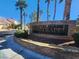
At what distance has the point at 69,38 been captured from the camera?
22.8m

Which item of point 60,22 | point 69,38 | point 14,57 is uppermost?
point 60,22

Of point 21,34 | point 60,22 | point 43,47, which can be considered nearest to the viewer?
point 43,47

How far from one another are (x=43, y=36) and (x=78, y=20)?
666 centimetres

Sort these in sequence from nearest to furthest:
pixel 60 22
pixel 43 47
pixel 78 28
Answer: pixel 43 47, pixel 78 28, pixel 60 22

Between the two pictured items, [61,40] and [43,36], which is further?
[43,36]

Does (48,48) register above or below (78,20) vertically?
below

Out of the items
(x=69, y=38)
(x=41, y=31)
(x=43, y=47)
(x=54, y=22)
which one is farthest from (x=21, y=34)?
(x=43, y=47)

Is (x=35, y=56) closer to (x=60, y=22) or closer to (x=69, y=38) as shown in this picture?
(x=69, y=38)

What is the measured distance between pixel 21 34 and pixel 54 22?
29.2 feet

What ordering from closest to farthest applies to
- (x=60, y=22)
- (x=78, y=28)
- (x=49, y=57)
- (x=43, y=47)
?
1. (x=49, y=57)
2. (x=43, y=47)
3. (x=78, y=28)
4. (x=60, y=22)

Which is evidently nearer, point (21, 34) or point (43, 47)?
point (43, 47)

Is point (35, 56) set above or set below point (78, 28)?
below

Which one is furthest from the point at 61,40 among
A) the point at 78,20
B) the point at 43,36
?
the point at 43,36

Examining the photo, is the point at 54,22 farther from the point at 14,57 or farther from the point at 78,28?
the point at 14,57
